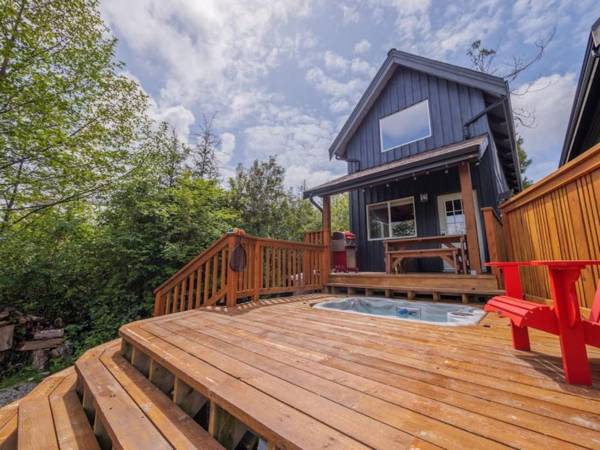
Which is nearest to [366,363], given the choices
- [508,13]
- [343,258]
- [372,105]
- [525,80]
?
[343,258]

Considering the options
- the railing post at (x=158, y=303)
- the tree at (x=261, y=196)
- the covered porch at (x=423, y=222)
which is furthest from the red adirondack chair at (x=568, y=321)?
the tree at (x=261, y=196)

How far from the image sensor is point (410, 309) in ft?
12.8

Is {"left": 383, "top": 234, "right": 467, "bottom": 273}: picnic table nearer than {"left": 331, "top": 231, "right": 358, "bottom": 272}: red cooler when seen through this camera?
Yes

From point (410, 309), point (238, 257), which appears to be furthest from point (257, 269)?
point (410, 309)

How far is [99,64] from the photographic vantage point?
6.61m

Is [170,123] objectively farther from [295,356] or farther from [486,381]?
[486,381]

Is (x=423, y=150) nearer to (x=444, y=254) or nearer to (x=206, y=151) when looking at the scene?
(x=444, y=254)

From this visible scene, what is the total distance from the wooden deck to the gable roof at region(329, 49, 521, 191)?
5914 mm

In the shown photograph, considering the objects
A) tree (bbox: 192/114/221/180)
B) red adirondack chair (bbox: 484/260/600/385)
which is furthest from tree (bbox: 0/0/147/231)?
red adirondack chair (bbox: 484/260/600/385)

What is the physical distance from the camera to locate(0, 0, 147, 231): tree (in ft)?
17.4

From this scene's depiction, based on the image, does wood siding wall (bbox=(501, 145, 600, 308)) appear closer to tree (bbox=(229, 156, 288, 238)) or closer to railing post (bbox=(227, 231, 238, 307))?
railing post (bbox=(227, 231, 238, 307))

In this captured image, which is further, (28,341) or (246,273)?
(28,341)

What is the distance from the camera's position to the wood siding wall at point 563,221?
81.6 inches

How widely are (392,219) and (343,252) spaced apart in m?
1.76
